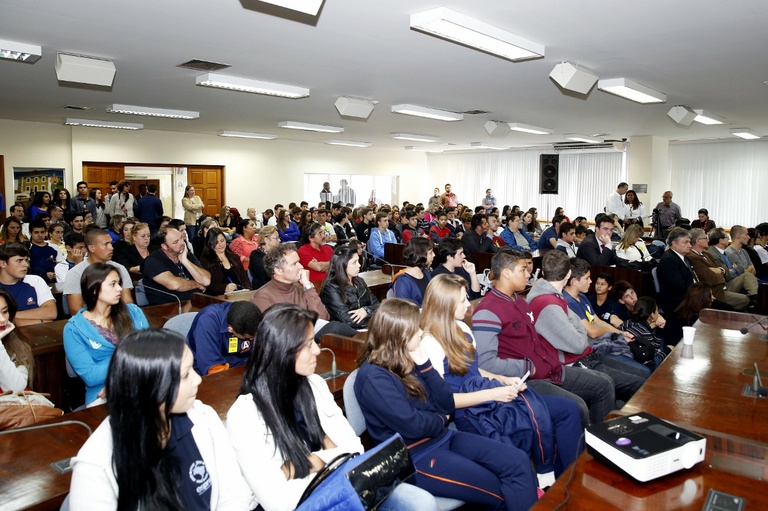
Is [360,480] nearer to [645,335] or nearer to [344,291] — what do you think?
[344,291]

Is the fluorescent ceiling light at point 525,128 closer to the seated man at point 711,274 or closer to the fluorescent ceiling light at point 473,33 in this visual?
the seated man at point 711,274

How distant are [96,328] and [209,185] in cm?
1145

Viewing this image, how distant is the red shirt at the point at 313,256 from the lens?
6.20 metres

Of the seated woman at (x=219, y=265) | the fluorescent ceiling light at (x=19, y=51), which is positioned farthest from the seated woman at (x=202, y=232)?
the fluorescent ceiling light at (x=19, y=51)

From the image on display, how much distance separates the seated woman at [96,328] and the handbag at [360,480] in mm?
1673

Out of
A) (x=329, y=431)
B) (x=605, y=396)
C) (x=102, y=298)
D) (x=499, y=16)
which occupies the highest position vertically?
(x=499, y=16)

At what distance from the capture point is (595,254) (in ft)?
23.0

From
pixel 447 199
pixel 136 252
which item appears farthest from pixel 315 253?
pixel 447 199

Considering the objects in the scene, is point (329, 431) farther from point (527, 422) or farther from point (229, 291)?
point (229, 291)

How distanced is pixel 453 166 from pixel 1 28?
49.4ft

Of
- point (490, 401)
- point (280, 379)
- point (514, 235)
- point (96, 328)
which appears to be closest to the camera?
point (280, 379)

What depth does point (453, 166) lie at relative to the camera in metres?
18.5

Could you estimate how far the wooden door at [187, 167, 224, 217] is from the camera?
44.4ft

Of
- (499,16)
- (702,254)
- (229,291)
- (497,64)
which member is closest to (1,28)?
(229,291)
